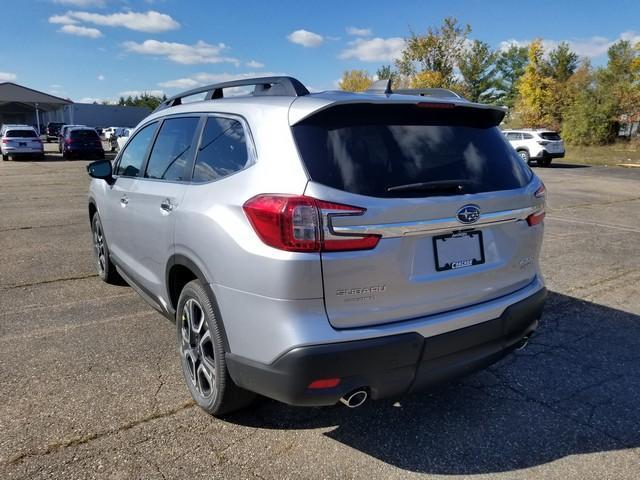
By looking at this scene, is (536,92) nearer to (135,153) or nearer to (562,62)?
(562,62)

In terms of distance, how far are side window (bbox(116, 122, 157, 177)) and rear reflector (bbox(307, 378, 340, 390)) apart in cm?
244

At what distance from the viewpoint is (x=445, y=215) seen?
2312 mm

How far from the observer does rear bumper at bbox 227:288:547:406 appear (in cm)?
210

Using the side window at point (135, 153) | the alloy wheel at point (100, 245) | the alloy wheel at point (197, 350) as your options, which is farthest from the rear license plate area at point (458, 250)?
the alloy wheel at point (100, 245)

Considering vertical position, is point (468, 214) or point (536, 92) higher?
point (536, 92)

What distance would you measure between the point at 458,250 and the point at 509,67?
3003 inches

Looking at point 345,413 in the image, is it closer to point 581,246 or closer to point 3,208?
point 581,246

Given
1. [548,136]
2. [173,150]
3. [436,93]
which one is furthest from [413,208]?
[548,136]

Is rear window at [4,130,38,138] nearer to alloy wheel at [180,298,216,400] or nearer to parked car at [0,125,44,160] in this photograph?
parked car at [0,125,44,160]

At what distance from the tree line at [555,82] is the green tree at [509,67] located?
13.6 meters

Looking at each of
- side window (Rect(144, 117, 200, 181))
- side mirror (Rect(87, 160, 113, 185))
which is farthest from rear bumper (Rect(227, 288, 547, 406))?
side mirror (Rect(87, 160, 113, 185))

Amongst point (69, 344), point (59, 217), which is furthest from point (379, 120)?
point (59, 217)

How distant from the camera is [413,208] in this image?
2.22 metres

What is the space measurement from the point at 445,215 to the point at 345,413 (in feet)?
4.49
